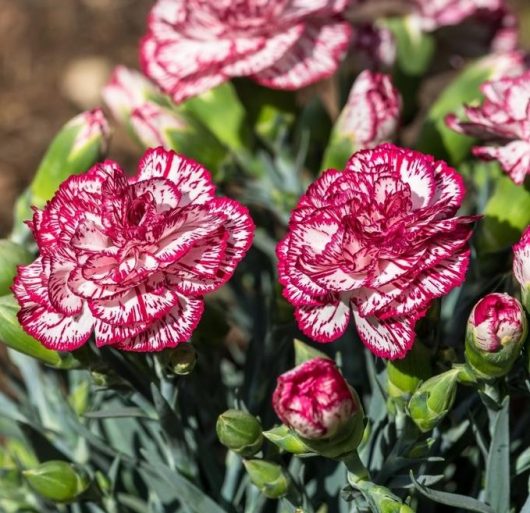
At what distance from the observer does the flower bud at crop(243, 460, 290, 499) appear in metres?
0.72

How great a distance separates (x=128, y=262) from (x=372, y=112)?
347 millimetres

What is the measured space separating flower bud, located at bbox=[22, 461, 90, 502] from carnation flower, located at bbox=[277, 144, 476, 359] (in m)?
0.27

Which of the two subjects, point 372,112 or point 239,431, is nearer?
point 239,431

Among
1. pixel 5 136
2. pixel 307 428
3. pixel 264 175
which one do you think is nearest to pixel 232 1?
pixel 264 175

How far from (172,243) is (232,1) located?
0.39m

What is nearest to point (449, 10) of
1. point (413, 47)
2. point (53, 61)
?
point (413, 47)

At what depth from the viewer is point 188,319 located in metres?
0.66

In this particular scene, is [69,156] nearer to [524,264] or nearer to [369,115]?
[369,115]

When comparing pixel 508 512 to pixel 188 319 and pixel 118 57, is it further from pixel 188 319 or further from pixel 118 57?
pixel 118 57

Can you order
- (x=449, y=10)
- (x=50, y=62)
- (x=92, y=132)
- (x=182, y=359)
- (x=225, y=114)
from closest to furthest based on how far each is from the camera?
(x=182, y=359) < (x=92, y=132) < (x=225, y=114) < (x=449, y=10) < (x=50, y=62)

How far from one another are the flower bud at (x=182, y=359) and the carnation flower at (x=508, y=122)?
31cm

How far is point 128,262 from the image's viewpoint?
26.2 inches

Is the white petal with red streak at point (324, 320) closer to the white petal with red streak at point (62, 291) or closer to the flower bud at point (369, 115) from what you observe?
the white petal with red streak at point (62, 291)

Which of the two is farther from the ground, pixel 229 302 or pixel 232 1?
pixel 232 1
